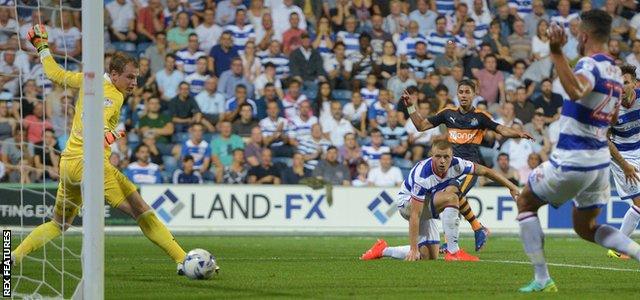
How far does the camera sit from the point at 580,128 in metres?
8.89

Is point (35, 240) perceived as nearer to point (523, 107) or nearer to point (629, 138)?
point (629, 138)

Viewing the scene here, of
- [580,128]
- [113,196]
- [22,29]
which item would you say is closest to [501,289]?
[580,128]

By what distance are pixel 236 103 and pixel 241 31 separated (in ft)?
5.79

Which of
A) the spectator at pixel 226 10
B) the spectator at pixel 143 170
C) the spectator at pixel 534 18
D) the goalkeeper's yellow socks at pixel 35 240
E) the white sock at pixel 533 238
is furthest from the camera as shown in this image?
the spectator at pixel 534 18

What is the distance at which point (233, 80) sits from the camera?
2277cm

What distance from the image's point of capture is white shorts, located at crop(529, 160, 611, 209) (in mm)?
8891

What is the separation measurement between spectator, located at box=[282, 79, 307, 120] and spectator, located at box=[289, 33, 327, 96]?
23.5 inches

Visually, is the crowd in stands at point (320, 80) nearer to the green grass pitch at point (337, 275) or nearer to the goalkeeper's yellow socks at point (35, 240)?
the green grass pitch at point (337, 275)

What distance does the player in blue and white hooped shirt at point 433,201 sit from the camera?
13398 millimetres

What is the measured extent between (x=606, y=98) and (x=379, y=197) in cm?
1220

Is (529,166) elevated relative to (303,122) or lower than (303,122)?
lower

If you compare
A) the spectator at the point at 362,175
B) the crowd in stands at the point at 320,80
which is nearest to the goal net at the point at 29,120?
the crowd in stands at the point at 320,80

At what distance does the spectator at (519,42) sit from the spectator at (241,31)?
17.2ft

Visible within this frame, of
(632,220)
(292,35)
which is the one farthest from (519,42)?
(632,220)
